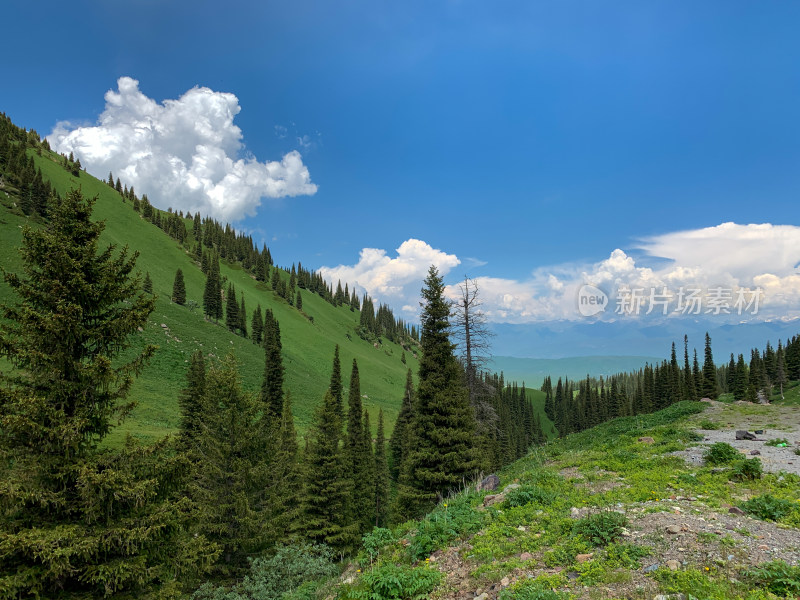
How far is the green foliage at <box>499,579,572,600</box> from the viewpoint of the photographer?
540 cm

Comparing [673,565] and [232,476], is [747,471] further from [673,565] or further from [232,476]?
[232,476]

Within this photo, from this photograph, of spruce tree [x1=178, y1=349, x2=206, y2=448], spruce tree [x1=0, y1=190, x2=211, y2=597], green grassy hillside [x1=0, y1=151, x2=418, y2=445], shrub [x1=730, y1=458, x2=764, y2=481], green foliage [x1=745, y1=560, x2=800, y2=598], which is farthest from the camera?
green grassy hillside [x1=0, y1=151, x2=418, y2=445]

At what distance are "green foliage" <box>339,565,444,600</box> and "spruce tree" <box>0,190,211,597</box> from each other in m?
6.37

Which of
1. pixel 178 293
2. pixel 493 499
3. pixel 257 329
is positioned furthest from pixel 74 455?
pixel 178 293

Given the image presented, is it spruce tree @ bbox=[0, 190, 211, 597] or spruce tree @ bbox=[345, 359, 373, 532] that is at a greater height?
spruce tree @ bbox=[0, 190, 211, 597]

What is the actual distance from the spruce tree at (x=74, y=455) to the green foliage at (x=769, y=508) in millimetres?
14103

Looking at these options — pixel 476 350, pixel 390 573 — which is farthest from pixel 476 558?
pixel 476 350

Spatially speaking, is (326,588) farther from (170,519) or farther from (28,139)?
(28,139)

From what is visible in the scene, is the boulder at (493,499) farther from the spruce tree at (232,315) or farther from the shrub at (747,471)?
the spruce tree at (232,315)

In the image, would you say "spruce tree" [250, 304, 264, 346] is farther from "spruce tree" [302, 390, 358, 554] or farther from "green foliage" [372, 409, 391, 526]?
"spruce tree" [302, 390, 358, 554]

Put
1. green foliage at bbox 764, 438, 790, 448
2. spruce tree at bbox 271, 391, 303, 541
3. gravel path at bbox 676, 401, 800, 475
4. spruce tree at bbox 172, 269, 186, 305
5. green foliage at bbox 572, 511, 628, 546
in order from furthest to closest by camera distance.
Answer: spruce tree at bbox 172, 269, 186, 305
spruce tree at bbox 271, 391, 303, 541
green foliage at bbox 764, 438, 790, 448
gravel path at bbox 676, 401, 800, 475
green foliage at bbox 572, 511, 628, 546

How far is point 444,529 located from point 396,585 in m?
2.64

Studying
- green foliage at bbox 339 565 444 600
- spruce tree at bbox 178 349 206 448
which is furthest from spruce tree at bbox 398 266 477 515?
spruce tree at bbox 178 349 206 448

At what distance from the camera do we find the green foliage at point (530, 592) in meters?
5.40
